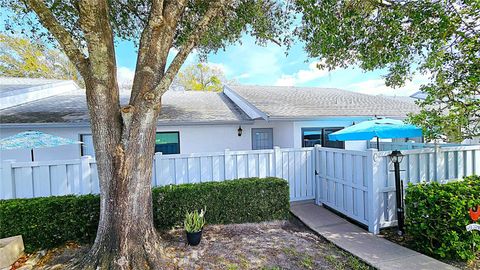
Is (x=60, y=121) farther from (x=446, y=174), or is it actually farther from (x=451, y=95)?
(x=446, y=174)

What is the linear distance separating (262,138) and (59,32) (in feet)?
24.9

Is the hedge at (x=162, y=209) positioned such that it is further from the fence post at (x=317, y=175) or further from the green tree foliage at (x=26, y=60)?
the green tree foliage at (x=26, y=60)

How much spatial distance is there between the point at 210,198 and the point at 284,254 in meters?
1.88

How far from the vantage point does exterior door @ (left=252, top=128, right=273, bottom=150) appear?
9727 millimetres

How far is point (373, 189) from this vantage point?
15.7ft

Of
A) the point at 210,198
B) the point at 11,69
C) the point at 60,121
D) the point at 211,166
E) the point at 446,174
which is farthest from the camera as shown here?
the point at 11,69

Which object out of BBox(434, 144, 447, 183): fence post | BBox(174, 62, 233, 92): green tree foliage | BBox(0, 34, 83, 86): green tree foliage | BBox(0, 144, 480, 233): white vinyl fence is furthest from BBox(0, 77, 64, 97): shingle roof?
BBox(174, 62, 233, 92): green tree foliage

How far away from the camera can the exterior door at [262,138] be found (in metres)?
9.73

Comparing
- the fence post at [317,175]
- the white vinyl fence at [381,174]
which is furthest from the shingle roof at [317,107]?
the white vinyl fence at [381,174]

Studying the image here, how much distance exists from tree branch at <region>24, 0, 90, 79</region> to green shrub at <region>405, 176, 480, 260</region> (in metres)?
6.02

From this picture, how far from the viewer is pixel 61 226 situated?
430 cm

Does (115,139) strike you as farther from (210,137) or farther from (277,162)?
(210,137)

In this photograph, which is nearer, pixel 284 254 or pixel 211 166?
pixel 284 254

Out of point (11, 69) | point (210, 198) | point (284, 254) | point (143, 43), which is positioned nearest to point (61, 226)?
point (210, 198)
